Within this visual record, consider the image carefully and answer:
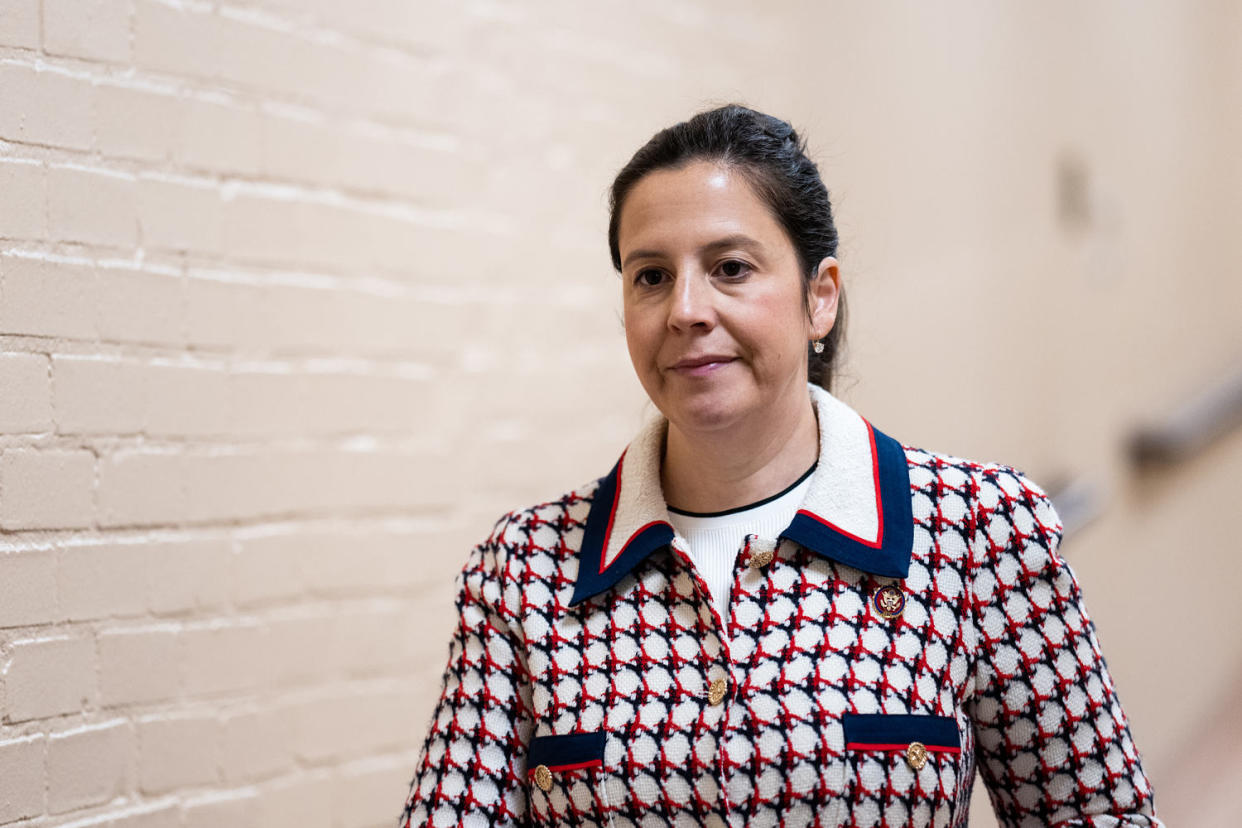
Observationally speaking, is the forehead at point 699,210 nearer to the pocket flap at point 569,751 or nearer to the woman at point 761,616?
the woman at point 761,616

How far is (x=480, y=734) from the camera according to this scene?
1391mm

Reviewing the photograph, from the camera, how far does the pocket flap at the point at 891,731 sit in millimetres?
1259

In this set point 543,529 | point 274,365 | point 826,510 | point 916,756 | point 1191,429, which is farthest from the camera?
point 1191,429

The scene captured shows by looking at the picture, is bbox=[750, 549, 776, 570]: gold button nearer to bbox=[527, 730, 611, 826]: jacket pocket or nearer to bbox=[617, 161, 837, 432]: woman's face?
bbox=[617, 161, 837, 432]: woman's face

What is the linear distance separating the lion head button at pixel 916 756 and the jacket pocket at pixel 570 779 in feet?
1.04

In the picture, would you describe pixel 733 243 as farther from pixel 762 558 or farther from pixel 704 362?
pixel 762 558

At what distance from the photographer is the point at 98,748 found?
66.2 inches

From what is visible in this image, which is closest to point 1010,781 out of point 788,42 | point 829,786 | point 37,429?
point 829,786

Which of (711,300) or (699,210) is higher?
(699,210)

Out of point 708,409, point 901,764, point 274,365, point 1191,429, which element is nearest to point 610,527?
point 708,409

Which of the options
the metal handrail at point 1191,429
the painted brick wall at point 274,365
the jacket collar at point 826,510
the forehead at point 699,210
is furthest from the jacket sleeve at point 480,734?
the metal handrail at point 1191,429

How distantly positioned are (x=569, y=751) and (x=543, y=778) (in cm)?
4

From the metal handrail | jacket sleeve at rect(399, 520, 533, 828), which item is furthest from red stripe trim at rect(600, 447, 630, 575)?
the metal handrail

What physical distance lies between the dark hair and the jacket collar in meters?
0.20
